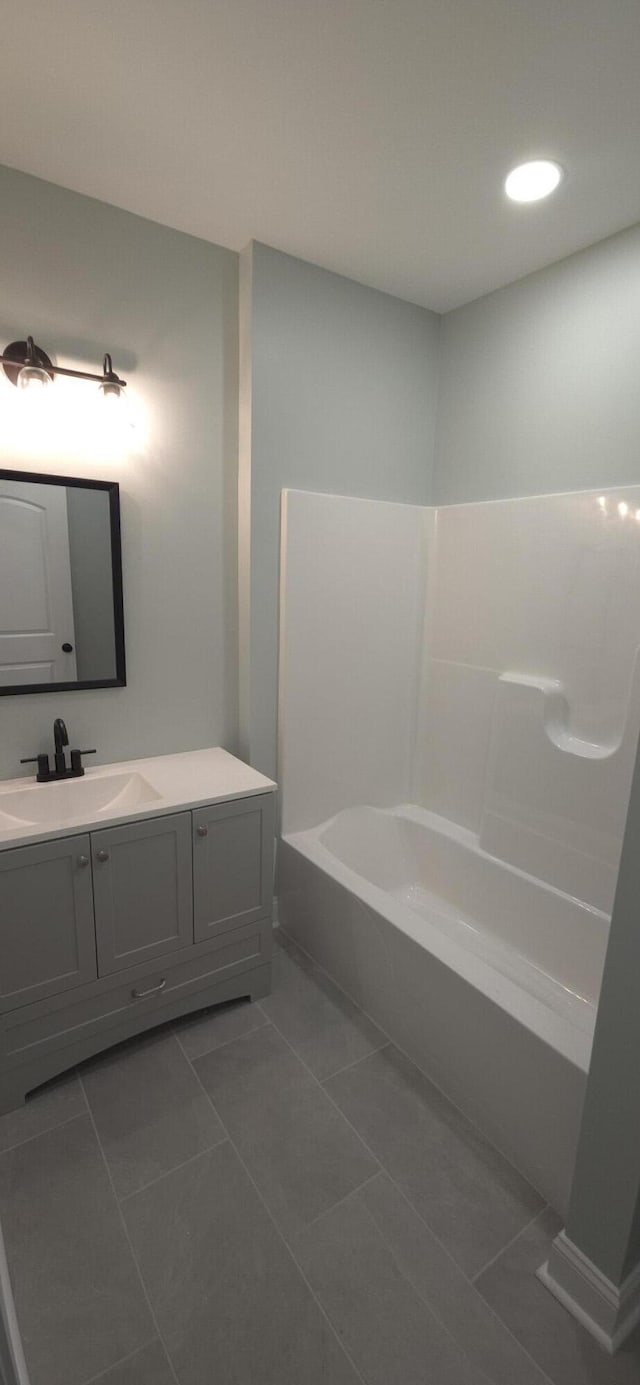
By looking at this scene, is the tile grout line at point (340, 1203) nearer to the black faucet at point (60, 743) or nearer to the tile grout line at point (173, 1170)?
the tile grout line at point (173, 1170)

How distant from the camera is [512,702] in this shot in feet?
7.27

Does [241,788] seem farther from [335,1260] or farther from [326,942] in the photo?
[335,1260]

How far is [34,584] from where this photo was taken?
1838 mm

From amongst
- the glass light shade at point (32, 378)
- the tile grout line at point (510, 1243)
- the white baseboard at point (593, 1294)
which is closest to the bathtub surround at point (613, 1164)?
the white baseboard at point (593, 1294)

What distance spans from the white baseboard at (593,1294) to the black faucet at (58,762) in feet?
5.72

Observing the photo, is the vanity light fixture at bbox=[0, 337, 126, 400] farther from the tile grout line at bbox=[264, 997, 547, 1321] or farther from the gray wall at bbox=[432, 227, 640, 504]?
the tile grout line at bbox=[264, 997, 547, 1321]

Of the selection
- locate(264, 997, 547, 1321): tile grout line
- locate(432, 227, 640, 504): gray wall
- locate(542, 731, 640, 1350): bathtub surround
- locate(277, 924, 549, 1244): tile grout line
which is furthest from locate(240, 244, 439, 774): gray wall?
locate(542, 731, 640, 1350): bathtub surround

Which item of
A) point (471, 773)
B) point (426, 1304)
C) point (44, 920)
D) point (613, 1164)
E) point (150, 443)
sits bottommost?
point (426, 1304)

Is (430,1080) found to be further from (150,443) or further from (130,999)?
(150,443)

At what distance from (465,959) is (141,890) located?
97cm

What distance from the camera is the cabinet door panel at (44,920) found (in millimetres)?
1532

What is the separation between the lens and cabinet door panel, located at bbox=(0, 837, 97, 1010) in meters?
1.53

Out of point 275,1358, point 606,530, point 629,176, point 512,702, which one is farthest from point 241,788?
point 629,176

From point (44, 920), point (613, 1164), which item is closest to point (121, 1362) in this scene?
point (44, 920)
